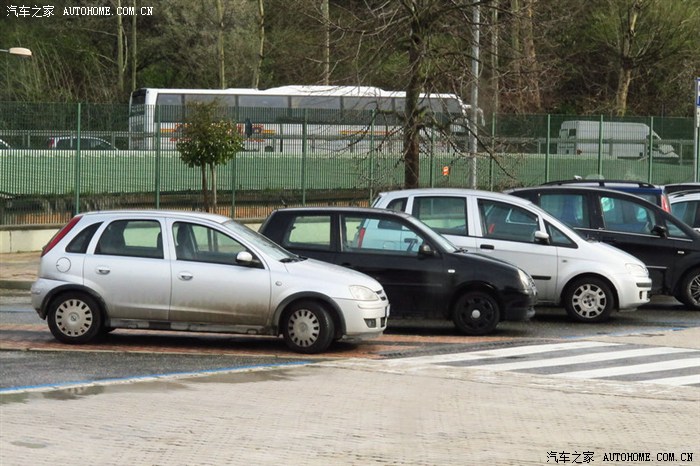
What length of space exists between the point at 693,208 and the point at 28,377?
1260 centimetres

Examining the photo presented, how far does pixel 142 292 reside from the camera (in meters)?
13.3

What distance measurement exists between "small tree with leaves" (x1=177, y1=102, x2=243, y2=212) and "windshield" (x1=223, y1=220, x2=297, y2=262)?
13.4m

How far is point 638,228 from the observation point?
59.7 feet

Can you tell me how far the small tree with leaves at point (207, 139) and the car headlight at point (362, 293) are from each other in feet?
47.3

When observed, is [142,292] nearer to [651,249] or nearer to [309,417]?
[309,417]

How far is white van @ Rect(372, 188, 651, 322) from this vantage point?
54.0 ft

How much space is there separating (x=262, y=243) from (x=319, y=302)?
41.3 inches

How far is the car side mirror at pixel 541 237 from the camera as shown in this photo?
1636cm

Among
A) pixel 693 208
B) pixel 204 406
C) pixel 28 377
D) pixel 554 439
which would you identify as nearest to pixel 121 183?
pixel 693 208

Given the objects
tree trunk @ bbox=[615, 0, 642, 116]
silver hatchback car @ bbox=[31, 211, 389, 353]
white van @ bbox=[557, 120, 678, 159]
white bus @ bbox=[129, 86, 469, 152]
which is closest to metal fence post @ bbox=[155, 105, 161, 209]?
white bus @ bbox=[129, 86, 469, 152]

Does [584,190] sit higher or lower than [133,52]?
lower

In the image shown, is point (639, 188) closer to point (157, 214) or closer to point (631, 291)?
point (631, 291)

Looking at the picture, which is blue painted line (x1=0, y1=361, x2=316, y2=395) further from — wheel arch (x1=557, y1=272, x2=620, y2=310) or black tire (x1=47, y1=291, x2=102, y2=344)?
wheel arch (x1=557, y1=272, x2=620, y2=310)

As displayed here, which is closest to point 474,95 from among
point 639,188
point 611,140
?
point 639,188
